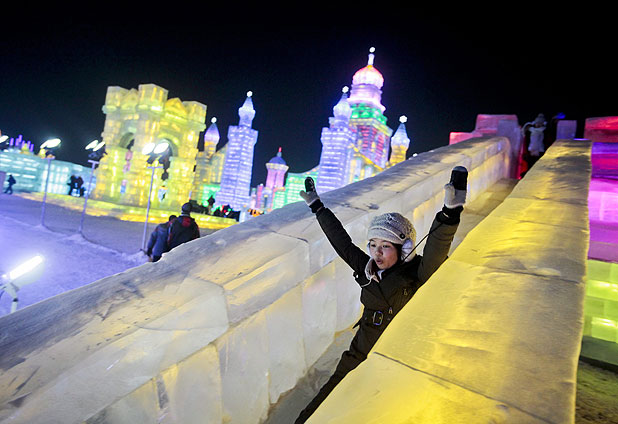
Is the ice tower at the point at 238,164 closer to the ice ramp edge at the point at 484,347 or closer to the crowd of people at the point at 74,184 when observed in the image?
the crowd of people at the point at 74,184

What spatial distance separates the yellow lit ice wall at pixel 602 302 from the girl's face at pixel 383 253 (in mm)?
2087

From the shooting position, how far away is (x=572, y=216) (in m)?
2.37

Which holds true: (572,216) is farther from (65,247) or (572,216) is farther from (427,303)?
(65,247)

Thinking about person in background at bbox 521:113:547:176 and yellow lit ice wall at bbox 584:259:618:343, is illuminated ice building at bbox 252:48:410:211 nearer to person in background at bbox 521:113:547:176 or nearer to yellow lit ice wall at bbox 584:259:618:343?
person in background at bbox 521:113:547:176

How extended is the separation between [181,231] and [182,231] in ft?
0.05

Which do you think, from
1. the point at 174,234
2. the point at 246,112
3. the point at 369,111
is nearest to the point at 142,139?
the point at 174,234

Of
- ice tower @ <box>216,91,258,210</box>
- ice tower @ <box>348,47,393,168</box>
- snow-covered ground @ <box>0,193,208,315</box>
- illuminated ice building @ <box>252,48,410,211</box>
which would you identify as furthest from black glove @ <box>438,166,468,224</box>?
ice tower @ <box>348,47,393,168</box>

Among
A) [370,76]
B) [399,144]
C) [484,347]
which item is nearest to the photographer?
[484,347]

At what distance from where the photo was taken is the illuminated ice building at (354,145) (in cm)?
Answer: 2950

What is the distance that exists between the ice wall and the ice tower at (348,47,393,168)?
160 feet

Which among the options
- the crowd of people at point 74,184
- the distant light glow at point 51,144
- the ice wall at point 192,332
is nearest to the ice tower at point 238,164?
the crowd of people at point 74,184

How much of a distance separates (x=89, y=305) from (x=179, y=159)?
21.3 meters

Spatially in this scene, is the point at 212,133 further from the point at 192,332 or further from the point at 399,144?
the point at 192,332

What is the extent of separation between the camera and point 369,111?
52.1 meters
